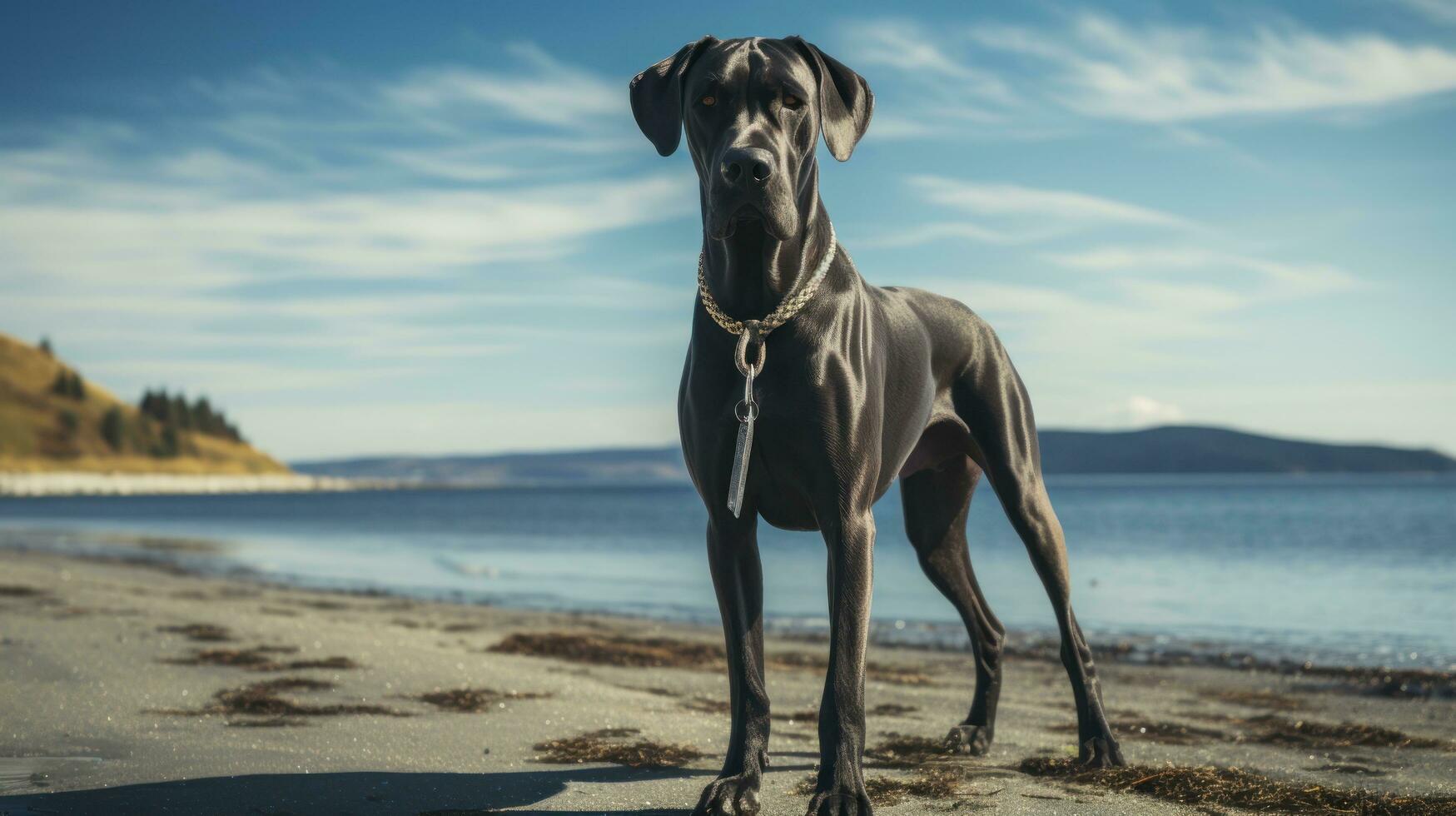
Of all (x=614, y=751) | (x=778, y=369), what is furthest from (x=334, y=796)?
(x=778, y=369)

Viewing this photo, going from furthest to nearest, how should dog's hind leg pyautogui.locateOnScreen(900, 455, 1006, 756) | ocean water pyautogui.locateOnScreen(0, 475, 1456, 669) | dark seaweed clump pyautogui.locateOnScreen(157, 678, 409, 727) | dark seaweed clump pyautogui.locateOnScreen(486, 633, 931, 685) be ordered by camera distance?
ocean water pyautogui.locateOnScreen(0, 475, 1456, 669)
dark seaweed clump pyautogui.locateOnScreen(486, 633, 931, 685)
dark seaweed clump pyautogui.locateOnScreen(157, 678, 409, 727)
dog's hind leg pyautogui.locateOnScreen(900, 455, 1006, 756)

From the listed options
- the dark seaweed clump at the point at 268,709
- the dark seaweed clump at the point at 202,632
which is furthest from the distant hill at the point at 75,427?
the dark seaweed clump at the point at 268,709

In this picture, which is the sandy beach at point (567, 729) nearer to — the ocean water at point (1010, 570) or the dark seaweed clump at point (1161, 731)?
the dark seaweed clump at point (1161, 731)

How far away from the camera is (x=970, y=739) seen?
4805 millimetres

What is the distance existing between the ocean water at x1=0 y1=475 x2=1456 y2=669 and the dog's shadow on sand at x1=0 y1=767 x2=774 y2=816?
8523 mm

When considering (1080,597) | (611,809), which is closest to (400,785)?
(611,809)

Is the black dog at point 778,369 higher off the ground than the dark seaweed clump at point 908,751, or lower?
higher

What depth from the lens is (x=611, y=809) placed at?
3627mm

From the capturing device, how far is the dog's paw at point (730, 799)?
132 inches

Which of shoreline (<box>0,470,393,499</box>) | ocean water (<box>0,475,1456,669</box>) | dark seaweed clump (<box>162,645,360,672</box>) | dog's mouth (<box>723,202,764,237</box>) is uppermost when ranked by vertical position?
dog's mouth (<box>723,202,764,237</box>)

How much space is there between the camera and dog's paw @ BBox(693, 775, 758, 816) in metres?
3.36

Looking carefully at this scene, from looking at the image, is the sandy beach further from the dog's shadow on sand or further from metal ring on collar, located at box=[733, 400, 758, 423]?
metal ring on collar, located at box=[733, 400, 758, 423]

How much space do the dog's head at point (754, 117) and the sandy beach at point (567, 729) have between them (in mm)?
1927

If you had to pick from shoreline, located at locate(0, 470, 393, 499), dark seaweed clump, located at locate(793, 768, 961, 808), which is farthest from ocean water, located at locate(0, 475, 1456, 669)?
shoreline, located at locate(0, 470, 393, 499)
